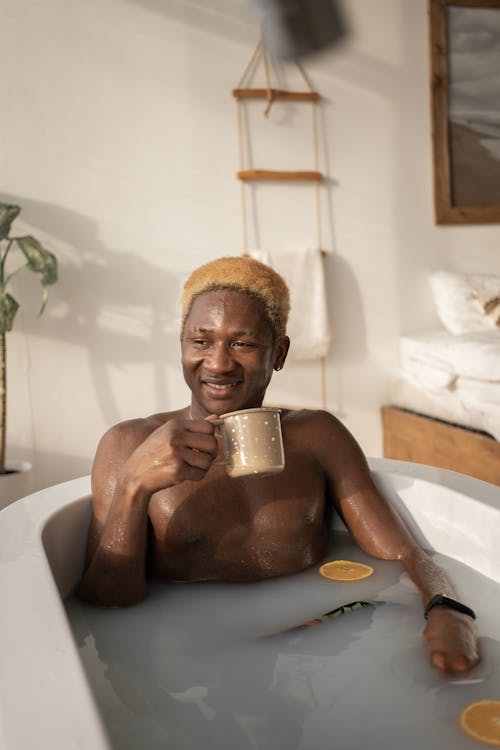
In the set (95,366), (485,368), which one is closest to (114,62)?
(95,366)

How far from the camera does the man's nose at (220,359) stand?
127 centimetres

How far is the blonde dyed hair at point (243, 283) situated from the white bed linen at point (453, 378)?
1.49m

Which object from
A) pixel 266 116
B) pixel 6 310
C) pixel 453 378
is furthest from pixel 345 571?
pixel 266 116

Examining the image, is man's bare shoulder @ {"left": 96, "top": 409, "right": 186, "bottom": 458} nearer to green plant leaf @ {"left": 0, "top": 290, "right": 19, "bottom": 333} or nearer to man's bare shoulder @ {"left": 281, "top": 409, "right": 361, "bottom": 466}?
man's bare shoulder @ {"left": 281, "top": 409, "right": 361, "bottom": 466}

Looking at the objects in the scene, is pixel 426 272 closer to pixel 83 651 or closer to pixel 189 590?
pixel 189 590

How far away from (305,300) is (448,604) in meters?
2.38

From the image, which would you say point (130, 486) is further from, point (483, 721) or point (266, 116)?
point (266, 116)

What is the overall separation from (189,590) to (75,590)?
9.3 inches

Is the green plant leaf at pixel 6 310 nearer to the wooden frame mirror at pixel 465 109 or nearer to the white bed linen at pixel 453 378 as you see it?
the white bed linen at pixel 453 378

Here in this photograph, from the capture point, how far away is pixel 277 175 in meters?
3.42

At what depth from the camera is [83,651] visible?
3.84 ft

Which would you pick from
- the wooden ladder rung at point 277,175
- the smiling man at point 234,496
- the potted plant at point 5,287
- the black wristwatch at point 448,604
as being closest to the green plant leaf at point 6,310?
the potted plant at point 5,287

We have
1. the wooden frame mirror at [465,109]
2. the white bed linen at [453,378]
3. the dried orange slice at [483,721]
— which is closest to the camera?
the dried orange slice at [483,721]

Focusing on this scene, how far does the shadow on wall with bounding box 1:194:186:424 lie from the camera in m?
3.23
